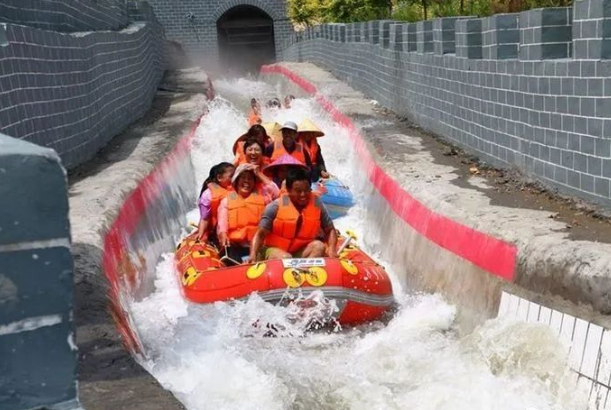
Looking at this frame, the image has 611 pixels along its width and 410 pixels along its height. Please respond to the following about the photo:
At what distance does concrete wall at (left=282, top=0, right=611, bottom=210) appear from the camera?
6.24 m

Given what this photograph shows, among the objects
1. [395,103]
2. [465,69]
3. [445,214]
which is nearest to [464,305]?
[445,214]

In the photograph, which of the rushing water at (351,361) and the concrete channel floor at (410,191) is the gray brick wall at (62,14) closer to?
the concrete channel floor at (410,191)

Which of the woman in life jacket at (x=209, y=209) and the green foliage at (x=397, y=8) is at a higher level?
the green foliage at (x=397, y=8)

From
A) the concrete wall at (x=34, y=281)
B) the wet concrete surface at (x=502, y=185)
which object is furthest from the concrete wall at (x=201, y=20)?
the concrete wall at (x=34, y=281)

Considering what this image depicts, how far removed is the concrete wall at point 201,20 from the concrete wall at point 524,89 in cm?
2478

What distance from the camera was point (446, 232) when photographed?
7.26m

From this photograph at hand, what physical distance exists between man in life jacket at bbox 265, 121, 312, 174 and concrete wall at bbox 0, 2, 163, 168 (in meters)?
2.44

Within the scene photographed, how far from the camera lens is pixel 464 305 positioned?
661cm

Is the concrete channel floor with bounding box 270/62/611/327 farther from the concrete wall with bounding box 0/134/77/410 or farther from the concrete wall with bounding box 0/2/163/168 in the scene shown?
the concrete wall with bounding box 0/2/163/168

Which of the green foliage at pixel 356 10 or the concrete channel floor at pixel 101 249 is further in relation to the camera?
the green foliage at pixel 356 10

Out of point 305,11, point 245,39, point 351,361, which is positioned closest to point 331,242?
point 351,361

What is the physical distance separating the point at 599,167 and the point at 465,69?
389cm

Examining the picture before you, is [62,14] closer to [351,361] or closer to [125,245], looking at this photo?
[125,245]

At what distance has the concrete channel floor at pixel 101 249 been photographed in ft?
12.0
